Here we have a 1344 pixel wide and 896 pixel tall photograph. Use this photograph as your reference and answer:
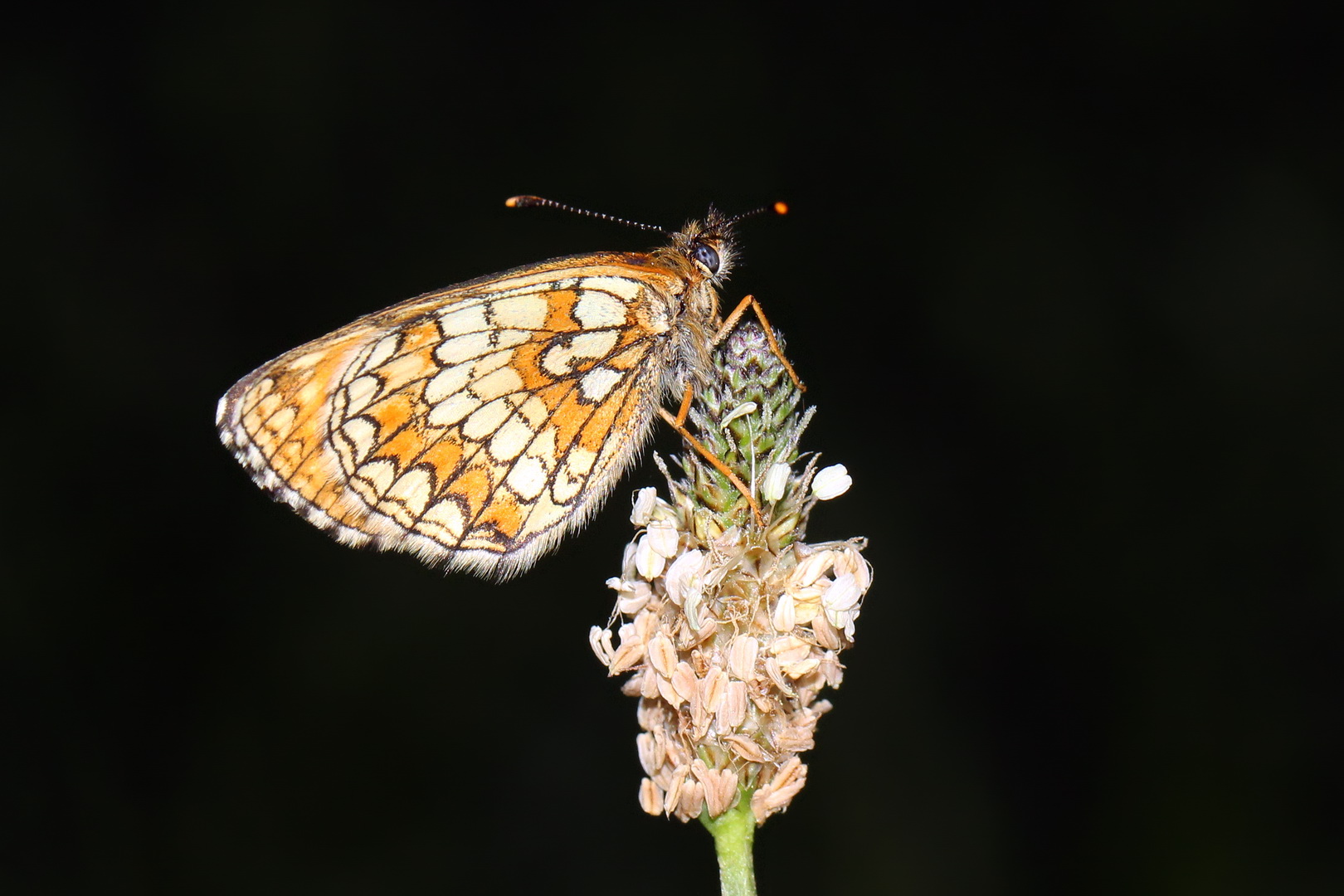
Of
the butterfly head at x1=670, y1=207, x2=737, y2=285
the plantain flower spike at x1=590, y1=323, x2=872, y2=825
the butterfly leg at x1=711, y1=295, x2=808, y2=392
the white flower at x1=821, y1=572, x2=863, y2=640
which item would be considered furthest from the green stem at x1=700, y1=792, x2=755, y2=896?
the butterfly head at x1=670, y1=207, x2=737, y2=285

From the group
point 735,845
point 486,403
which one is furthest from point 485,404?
Result: point 735,845

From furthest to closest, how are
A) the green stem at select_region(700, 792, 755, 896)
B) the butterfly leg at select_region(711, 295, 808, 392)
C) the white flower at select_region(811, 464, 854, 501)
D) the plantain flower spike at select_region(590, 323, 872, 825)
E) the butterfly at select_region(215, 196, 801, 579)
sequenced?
the butterfly at select_region(215, 196, 801, 579), the butterfly leg at select_region(711, 295, 808, 392), the white flower at select_region(811, 464, 854, 501), the plantain flower spike at select_region(590, 323, 872, 825), the green stem at select_region(700, 792, 755, 896)

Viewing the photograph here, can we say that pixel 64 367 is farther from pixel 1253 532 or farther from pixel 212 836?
pixel 1253 532

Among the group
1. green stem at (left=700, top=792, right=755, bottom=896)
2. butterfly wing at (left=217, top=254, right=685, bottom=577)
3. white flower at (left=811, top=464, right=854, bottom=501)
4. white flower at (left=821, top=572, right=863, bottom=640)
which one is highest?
butterfly wing at (left=217, top=254, right=685, bottom=577)

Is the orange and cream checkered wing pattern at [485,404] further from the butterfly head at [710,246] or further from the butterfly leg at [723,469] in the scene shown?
the butterfly leg at [723,469]

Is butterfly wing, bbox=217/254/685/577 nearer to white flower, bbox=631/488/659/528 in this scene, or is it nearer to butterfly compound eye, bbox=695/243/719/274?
butterfly compound eye, bbox=695/243/719/274

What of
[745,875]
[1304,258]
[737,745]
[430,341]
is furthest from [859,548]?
[1304,258]

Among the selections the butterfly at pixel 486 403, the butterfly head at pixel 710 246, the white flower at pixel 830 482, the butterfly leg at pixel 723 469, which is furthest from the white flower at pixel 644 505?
the butterfly head at pixel 710 246
